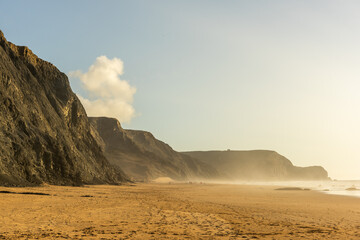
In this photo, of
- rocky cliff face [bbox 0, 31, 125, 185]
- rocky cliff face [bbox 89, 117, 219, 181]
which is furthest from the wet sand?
rocky cliff face [bbox 89, 117, 219, 181]

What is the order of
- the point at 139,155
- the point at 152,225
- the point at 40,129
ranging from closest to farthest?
the point at 152,225
the point at 40,129
the point at 139,155

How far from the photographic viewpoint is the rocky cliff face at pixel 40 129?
3034 centimetres

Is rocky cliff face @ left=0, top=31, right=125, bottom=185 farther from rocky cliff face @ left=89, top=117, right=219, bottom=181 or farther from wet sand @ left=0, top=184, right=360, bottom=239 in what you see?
rocky cliff face @ left=89, top=117, right=219, bottom=181

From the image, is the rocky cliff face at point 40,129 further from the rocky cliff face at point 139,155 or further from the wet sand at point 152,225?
the rocky cliff face at point 139,155

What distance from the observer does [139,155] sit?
341 feet

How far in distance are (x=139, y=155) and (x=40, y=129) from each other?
223 ft

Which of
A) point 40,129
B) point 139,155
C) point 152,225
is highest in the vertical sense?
point 40,129

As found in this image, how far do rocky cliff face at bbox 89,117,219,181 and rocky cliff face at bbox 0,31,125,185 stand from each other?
35304mm

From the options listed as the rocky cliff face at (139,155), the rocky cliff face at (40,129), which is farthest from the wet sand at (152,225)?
the rocky cliff face at (139,155)

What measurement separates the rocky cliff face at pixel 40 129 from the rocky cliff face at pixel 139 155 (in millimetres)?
35304

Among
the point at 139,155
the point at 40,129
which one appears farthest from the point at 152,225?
the point at 139,155

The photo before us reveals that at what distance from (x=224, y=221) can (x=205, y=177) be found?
124 m

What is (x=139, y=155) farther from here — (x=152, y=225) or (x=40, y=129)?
(x=152, y=225)

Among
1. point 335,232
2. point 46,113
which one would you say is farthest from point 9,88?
point 335,232
